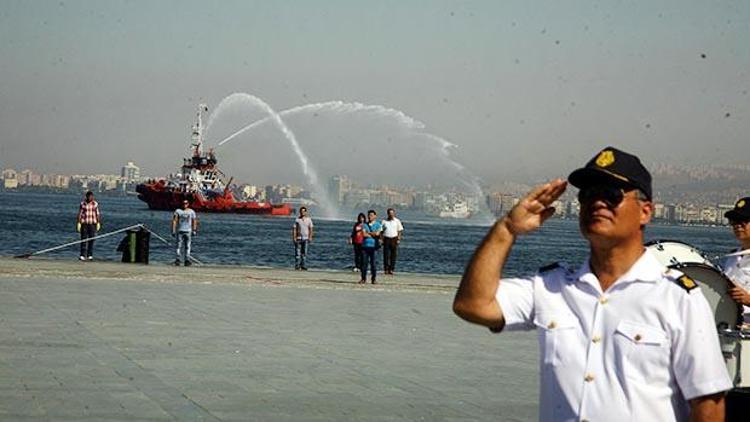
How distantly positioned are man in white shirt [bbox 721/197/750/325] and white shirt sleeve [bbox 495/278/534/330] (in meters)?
3.03

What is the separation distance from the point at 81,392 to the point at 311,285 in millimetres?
16441

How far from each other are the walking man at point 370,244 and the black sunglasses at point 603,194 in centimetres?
2413

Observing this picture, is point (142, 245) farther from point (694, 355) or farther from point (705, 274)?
point (694, 355)

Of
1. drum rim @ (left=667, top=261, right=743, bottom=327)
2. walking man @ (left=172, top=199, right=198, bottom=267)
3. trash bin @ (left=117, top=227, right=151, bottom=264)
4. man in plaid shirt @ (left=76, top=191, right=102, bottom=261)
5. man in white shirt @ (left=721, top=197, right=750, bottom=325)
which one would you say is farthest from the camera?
trash bin @ (left=117, top=227, right=151, bottom=264)

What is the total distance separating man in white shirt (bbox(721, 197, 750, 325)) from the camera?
7738 mm

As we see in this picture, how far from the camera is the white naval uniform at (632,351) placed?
4.29 meters

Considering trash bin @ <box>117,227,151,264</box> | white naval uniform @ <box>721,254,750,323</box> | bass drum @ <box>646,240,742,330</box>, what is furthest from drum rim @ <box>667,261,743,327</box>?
trash bin @ <box>117,227,151,264</box>

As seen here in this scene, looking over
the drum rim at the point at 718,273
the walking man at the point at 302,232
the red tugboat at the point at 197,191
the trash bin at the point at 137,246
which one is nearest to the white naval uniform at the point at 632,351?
the drum rim at the point at 718,273

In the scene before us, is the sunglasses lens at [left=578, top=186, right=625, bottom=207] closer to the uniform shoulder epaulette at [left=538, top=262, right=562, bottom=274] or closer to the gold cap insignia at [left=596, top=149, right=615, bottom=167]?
the gold cap insignia at [left=596, top=149, right=615, bottom=167]

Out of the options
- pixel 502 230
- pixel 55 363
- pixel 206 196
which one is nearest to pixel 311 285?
pixel 55 363

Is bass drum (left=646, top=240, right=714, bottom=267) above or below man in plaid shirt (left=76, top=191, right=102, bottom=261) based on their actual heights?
above

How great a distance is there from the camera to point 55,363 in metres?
12.7

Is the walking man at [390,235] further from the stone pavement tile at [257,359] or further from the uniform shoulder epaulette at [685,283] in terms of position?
the uniform shoulder epaulette at [685,283]

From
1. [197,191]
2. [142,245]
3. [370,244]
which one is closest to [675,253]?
[370,244]
